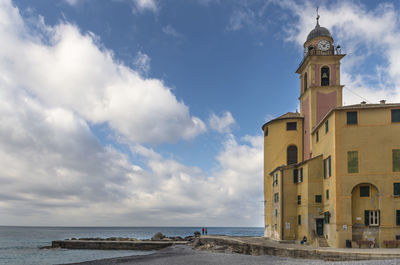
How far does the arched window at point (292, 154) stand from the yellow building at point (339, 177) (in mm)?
105

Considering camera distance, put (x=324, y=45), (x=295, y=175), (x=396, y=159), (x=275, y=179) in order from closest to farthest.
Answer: (x=396, y=159), (x=295, y=175), (x=275, y=179), (x=324, y=45)

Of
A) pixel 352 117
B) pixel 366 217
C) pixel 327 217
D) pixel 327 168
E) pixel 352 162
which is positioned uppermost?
pixel 352 117

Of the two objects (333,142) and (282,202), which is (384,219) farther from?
(282,202)

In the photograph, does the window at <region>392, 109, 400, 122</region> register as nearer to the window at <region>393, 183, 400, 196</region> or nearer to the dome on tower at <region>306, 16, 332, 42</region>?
the window at <region>393, 183, 400, 196</region>

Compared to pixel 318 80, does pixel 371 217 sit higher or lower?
lower

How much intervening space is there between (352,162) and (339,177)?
1493 millimetres

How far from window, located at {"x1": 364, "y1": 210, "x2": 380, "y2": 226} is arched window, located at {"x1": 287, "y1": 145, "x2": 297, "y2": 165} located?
13295 millimetres

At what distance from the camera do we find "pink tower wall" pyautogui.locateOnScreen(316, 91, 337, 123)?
41.1 meters

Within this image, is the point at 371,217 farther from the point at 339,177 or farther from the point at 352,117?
the point at 352,117

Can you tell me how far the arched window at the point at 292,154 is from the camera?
42031mm

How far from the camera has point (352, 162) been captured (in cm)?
2972

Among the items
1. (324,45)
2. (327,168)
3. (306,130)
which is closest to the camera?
(327,168)

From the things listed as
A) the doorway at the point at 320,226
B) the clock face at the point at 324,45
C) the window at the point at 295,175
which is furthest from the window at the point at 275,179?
the clock face at the point at 324,45

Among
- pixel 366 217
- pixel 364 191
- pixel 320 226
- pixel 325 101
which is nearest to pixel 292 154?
pixel 325 101
